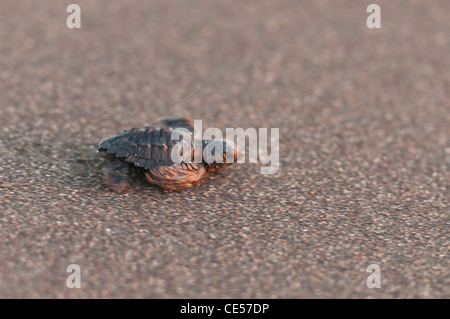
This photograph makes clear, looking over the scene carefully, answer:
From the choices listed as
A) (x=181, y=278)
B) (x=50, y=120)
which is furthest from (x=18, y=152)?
(x=181, y=278)

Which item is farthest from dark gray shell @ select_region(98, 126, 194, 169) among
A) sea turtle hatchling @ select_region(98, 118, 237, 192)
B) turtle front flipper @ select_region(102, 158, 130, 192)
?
turtle front flipper @ select_region(102, 158, 130, 192)

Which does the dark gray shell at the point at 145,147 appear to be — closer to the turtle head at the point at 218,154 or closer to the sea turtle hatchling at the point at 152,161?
the sea turtle hatchling at the point at 152,161

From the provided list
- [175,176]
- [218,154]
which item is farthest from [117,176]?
[218,154]

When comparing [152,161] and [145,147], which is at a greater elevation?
[145,147]

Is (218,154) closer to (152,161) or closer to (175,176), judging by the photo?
(175,176)

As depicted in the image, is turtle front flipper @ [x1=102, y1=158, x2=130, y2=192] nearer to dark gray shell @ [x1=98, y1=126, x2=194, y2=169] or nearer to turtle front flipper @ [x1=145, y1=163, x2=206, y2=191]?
dark gray shell @ [x1=98, y1=126, x2=194, y2=169]
